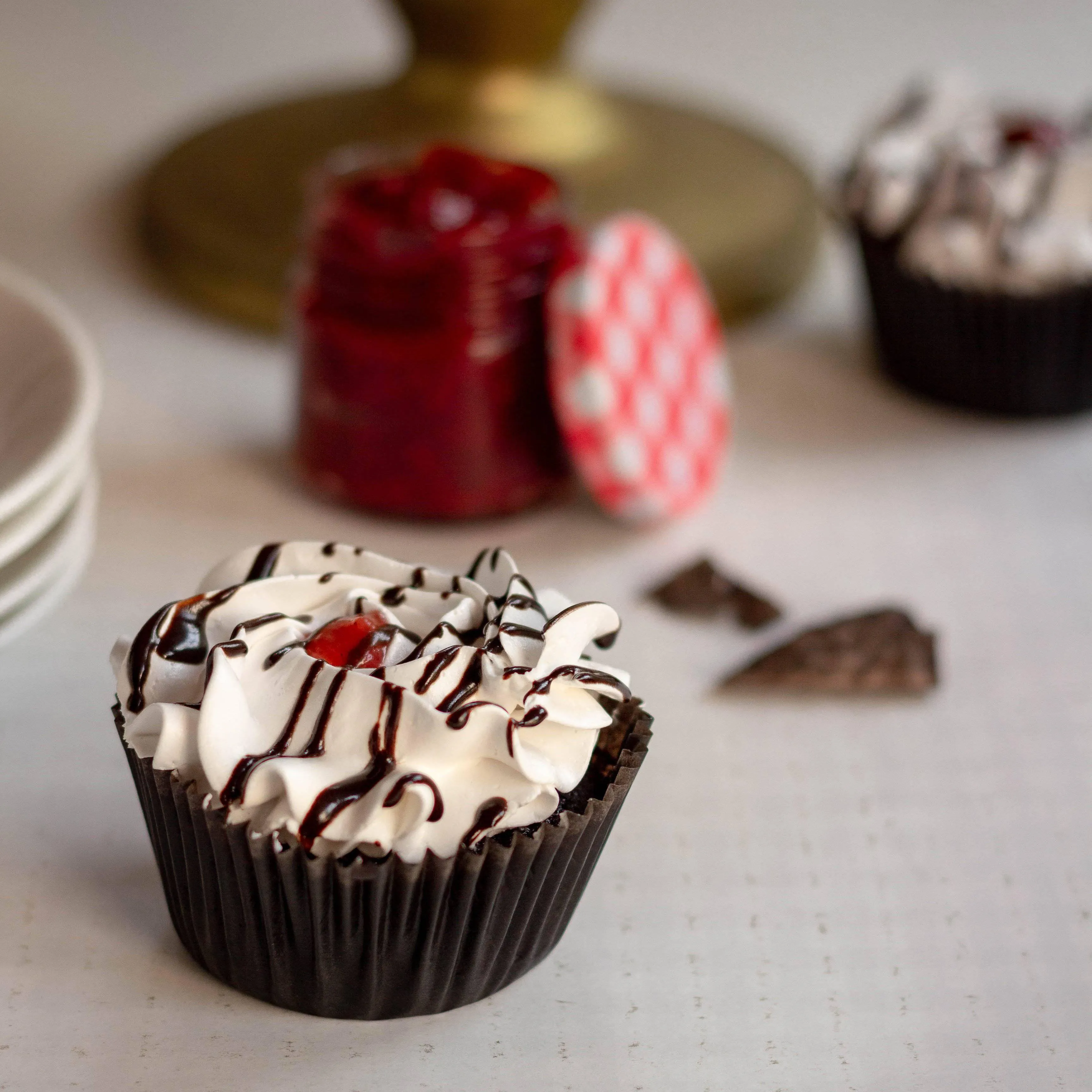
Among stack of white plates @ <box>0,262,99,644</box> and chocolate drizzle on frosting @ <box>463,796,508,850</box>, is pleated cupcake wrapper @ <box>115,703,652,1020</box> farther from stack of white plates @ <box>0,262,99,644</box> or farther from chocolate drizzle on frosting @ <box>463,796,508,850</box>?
stack of white plates @ <box>0,262,99,644</box>

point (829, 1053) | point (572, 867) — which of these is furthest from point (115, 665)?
point (829, 1053)

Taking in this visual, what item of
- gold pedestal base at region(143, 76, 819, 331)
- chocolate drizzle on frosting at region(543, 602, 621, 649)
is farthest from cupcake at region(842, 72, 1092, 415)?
chocolate drizzle on frosting at region(543, 602, 621, 649)

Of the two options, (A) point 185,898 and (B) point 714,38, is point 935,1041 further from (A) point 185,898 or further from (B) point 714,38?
(B) point 714,38

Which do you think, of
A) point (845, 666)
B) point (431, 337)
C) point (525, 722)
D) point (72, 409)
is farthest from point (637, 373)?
point (525, 722)

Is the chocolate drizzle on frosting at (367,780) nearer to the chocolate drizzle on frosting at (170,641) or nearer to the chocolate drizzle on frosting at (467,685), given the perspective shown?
the chocolate drizzle on frosting at (467,685)

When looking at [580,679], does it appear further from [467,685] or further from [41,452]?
[41,452]
